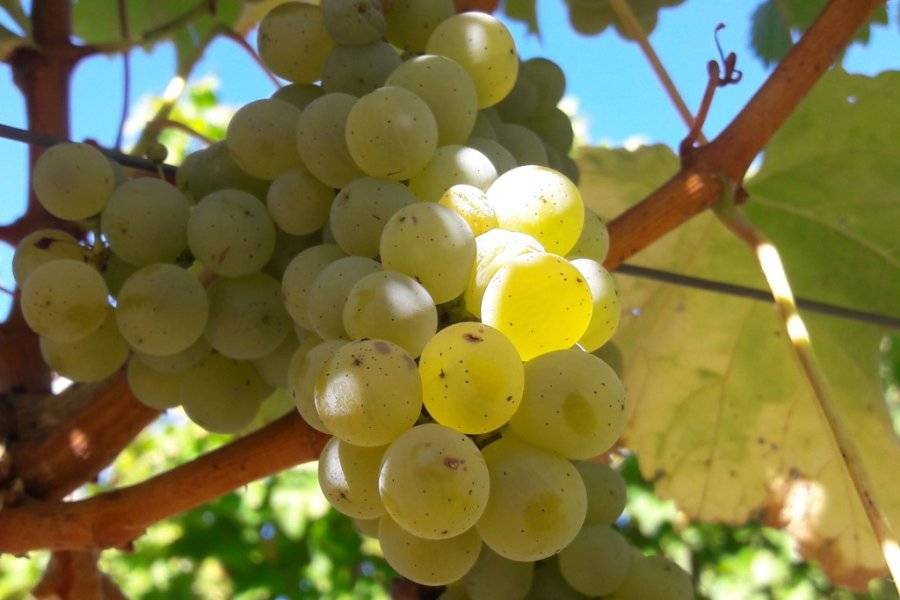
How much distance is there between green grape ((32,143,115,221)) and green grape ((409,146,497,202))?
10.0 inches

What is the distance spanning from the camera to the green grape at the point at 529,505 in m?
0.46

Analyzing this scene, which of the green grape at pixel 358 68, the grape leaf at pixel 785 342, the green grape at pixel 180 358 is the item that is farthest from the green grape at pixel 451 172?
the grape leaf at pixel 785 342

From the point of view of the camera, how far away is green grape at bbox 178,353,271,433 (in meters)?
0.73

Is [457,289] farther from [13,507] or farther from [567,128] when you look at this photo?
[13,507]

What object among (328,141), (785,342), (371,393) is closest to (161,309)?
(328,141)

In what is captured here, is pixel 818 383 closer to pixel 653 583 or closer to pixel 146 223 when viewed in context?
pixel 653 583

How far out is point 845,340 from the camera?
1.11 meters

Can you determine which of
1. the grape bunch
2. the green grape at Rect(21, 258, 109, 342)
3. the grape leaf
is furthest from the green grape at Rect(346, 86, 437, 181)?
the grape leaf

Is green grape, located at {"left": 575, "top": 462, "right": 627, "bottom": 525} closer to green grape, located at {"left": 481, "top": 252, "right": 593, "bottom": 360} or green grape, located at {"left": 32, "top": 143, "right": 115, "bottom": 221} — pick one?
green grape, located at {"left": 481, "top": 252, "right": 593, "bottom": 360}

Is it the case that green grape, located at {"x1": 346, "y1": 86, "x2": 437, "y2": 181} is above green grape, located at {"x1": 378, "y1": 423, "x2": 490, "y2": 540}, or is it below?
above

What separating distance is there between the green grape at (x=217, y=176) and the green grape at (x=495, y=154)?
17 centimetres

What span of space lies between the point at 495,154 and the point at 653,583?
0.30 meters

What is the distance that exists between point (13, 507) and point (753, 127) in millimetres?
700

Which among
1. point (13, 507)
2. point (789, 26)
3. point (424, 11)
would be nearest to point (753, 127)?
point (424, 11)
